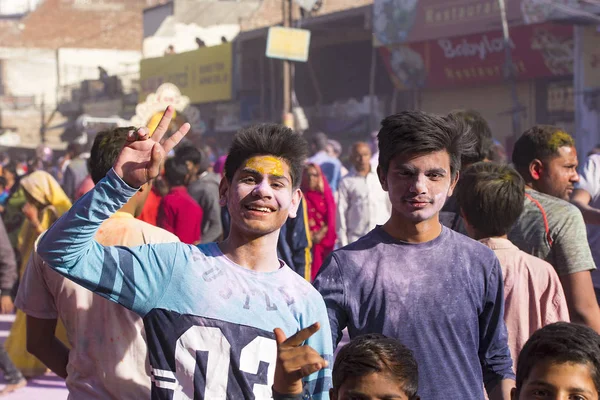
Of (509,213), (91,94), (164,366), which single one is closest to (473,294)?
(509,213)

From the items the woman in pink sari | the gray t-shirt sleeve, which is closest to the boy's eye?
the gray t-shirt sleeve

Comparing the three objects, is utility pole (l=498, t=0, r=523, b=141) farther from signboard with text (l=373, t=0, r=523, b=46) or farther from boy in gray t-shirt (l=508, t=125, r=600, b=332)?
boy in gray t-shirt (l=508, t=125, r=600, b=332)

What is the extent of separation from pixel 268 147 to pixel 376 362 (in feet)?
2.44

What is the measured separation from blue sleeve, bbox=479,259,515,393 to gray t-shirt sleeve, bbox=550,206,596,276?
94 cm

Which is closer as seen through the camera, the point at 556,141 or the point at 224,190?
the point at 224,190

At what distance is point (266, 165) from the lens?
3154mm

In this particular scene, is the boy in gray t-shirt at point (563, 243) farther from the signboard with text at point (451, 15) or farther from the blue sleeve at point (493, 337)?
the signboard with text at point (451, 15)

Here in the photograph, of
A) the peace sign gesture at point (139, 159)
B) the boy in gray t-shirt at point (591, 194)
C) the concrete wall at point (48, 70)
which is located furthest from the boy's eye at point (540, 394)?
the concrete wall at point (48, 70)

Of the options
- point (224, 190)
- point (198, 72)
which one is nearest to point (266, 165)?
point (224, 190)

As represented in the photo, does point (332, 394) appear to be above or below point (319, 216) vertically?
above

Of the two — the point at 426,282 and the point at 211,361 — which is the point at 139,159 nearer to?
the point at 211,361

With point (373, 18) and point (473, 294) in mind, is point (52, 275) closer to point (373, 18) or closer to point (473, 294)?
point (473, 294)

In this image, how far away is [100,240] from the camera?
3922 mm

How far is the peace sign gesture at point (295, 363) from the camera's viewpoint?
2.54m
